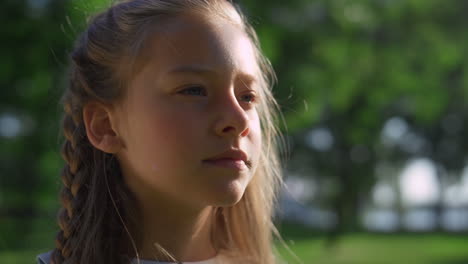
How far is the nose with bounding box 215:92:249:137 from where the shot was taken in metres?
1.29

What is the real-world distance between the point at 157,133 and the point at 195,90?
0.42ft

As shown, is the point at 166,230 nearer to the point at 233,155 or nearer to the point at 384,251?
the point at 233,155

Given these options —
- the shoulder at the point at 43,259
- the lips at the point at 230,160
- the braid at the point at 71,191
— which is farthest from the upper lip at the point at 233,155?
the shoulder at the point at 43,259

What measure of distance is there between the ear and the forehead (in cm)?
19

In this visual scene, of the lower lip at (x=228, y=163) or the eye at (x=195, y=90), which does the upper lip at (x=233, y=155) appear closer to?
the lower lip at (x=228, y=163)

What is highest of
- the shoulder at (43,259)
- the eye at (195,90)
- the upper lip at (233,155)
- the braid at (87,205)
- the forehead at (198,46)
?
the forehead at (198,46)

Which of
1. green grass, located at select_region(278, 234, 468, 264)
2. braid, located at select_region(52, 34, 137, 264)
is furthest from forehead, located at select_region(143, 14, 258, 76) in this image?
green grass, located at select_region(278, 234, 468, 264)

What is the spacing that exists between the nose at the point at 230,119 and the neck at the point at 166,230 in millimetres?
234

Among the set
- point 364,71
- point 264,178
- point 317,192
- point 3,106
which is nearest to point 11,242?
point 3,106

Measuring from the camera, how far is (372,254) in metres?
10.9

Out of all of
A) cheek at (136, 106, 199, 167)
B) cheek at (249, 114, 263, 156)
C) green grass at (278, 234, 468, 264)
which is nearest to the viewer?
cheek at (136, 106, 199, 167)

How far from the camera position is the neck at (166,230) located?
1424 millimetres

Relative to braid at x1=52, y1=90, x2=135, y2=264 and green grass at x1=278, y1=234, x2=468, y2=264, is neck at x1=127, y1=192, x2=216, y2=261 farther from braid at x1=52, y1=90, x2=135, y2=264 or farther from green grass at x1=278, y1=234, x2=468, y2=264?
green grass at x1=278, y1=234, x2=468, y2=264

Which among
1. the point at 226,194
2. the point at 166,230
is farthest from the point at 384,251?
the point at 226,194
